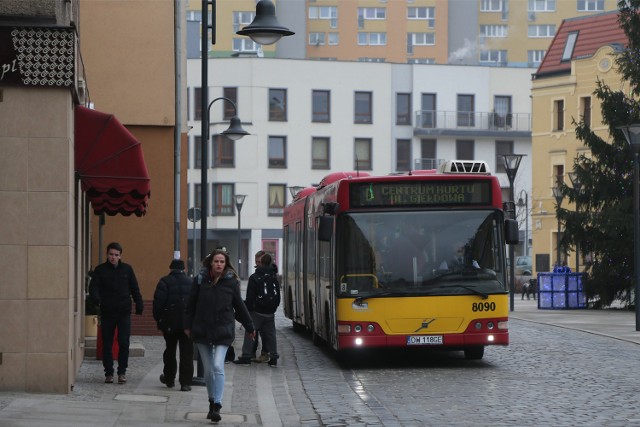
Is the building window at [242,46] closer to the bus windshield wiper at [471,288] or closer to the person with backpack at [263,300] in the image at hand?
the person with backpack at [263,300]

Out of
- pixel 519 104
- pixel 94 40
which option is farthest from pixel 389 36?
pixel 94 40

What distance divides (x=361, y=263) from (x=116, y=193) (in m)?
4.06

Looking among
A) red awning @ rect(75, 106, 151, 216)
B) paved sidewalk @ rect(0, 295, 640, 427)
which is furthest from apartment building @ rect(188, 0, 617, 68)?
red awning @ rect(75, 106, 151, 216)

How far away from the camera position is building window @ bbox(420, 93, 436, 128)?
3533 inches

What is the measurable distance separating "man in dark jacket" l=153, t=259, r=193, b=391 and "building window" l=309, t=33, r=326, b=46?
9969cm

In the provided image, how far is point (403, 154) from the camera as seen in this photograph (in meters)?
90.1

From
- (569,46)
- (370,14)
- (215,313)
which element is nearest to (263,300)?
(215,313)

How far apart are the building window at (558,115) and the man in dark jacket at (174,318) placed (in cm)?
5507

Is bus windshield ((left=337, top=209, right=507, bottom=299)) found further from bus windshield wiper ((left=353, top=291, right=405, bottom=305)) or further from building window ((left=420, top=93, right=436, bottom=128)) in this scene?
building window ((left=420, top=93, right=436, bottom=128))

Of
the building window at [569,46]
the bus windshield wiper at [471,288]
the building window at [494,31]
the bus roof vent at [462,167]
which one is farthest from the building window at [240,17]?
the bus windshield wiper at [471,288]

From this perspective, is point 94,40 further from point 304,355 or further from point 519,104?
point 519,104

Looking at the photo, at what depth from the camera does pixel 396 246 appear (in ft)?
66.2

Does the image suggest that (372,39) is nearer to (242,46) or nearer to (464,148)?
(242,46)

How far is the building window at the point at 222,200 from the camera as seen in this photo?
281 ft
